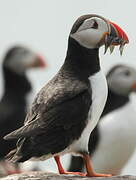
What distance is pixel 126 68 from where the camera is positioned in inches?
770

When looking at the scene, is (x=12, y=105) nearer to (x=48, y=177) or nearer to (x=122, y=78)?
(x=122, y=78)

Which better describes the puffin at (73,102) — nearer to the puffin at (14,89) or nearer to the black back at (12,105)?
the puffin at (14,89)

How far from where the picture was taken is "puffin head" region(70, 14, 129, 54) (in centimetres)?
945

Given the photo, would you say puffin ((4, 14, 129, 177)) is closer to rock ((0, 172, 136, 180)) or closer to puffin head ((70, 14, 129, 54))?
puffin head ((70, 14, 129, 54))

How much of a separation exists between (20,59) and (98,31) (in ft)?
41.5

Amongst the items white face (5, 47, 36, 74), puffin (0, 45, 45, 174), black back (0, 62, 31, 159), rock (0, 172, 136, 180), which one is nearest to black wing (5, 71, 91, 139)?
rock (0, 172, 136, 180)

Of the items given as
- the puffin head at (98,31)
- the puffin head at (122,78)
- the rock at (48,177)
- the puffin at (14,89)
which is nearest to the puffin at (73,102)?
the puffin head at (98,31)

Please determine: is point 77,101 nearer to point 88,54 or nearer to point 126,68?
point 88,54

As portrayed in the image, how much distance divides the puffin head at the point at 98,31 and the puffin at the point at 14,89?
271 inches

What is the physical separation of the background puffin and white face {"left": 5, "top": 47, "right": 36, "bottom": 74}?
284 cm

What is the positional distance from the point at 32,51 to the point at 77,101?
12.9 metres

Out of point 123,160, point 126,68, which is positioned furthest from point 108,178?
point 126,68

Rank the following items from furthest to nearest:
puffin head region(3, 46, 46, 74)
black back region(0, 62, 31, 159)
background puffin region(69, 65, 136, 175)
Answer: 1. puffin head region(3, 46, 46, 74)
2. black back region(0, 62, 31, 159)
3. background puffin region(69, 65, 136, 175)

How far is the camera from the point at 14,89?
20.0 meters
